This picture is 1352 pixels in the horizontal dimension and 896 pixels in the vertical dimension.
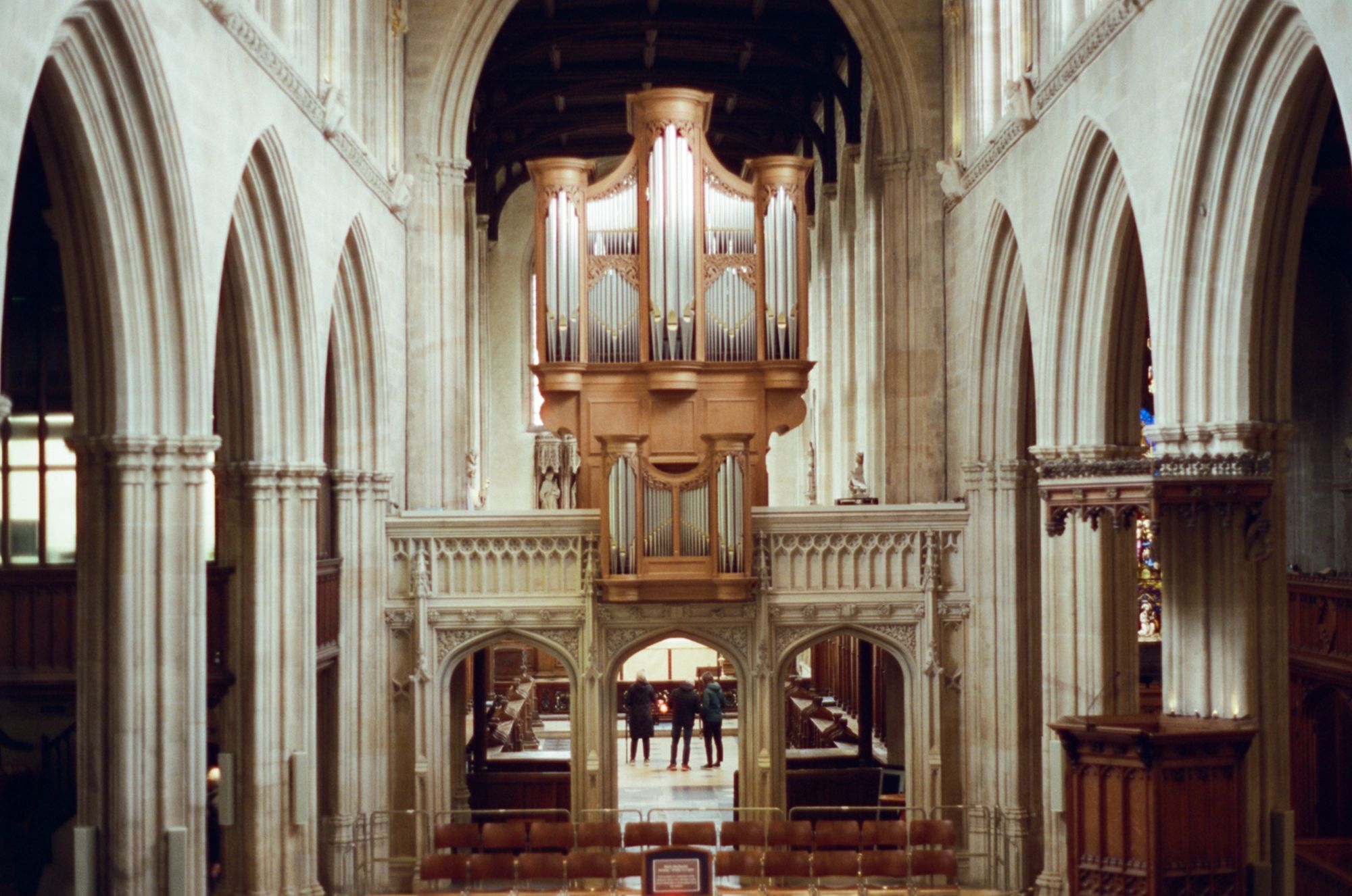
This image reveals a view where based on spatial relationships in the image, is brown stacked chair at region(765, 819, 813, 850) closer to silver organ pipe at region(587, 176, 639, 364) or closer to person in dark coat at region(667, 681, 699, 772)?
silver organ pipe at region(587, 176, 639, 364)

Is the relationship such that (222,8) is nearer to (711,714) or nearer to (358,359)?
(358,359)

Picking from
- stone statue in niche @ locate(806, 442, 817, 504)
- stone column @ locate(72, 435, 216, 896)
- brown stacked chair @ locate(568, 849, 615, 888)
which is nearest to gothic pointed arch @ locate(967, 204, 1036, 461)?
brown stacked chair @ locate(568, 849, 615, 888)

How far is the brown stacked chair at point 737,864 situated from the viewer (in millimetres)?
16781

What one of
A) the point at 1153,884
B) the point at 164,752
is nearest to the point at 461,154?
the point at 164,752

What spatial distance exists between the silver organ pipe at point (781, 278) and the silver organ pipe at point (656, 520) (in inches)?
94.2

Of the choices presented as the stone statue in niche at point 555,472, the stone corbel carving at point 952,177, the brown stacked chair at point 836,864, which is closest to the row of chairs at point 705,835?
the brown stacked chair at point 836,864

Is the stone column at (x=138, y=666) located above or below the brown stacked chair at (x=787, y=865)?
above

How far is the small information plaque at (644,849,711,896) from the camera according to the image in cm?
1430

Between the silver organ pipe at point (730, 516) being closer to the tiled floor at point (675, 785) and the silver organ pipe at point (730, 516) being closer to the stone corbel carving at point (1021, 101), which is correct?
the tiled floor at point (675, 785)

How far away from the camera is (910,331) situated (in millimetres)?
20750

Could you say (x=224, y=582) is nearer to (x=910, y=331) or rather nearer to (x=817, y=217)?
(x=910, y=331)

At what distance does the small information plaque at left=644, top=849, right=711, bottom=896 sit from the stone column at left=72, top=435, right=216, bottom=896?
400 centimetres

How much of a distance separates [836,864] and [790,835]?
2.79 feet

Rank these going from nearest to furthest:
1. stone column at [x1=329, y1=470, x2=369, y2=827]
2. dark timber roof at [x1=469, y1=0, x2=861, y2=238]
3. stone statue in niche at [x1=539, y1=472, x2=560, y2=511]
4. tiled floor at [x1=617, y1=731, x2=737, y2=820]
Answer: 1. stone column at [x1=329, y1=470, x2=369, y2=827]
2. tiled floor at [x1=617, y1=731, x2=737, y2=820]
3. dark timber roof at [x1=469, y1=0, x2=861, y2=238]
4. stone statue in niche at [x1=539, y1=472, x2=560, y2=511]
